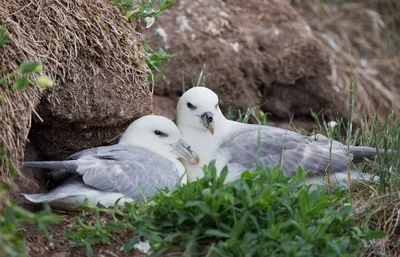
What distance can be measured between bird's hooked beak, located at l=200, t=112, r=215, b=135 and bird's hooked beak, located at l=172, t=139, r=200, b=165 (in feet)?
0.55

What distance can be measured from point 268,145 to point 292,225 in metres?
1.17

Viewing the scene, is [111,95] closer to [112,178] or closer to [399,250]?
[112,178]

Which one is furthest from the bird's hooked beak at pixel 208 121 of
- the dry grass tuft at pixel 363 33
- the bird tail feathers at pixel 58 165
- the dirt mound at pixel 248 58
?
the dry grass tuft at pixel 363 33

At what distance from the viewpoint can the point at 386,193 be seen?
3.99 m

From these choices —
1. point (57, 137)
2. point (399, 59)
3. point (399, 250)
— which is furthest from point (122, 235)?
point (399, 59)

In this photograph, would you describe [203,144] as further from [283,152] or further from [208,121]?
[283,152]

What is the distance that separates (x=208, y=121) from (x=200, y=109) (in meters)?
0.11

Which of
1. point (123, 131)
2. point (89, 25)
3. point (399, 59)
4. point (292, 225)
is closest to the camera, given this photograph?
point (292, 225)

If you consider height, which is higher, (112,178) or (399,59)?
(112,178)

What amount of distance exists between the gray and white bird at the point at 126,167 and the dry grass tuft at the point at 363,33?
164 inches

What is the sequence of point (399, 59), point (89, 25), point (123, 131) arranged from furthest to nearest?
point (399, 59), point (123, 131), point (89, 25)

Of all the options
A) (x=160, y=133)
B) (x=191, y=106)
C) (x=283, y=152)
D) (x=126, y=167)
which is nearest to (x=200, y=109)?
(x=191, y=106)

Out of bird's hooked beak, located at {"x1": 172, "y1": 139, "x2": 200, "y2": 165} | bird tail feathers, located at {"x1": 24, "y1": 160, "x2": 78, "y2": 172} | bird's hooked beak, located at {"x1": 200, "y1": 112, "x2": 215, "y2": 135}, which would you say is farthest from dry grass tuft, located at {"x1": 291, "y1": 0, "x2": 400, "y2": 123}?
bird tail feathers, located at {"x1": 24, "y1": 160, "x2": 78, "y2": 172}

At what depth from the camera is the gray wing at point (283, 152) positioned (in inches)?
176
